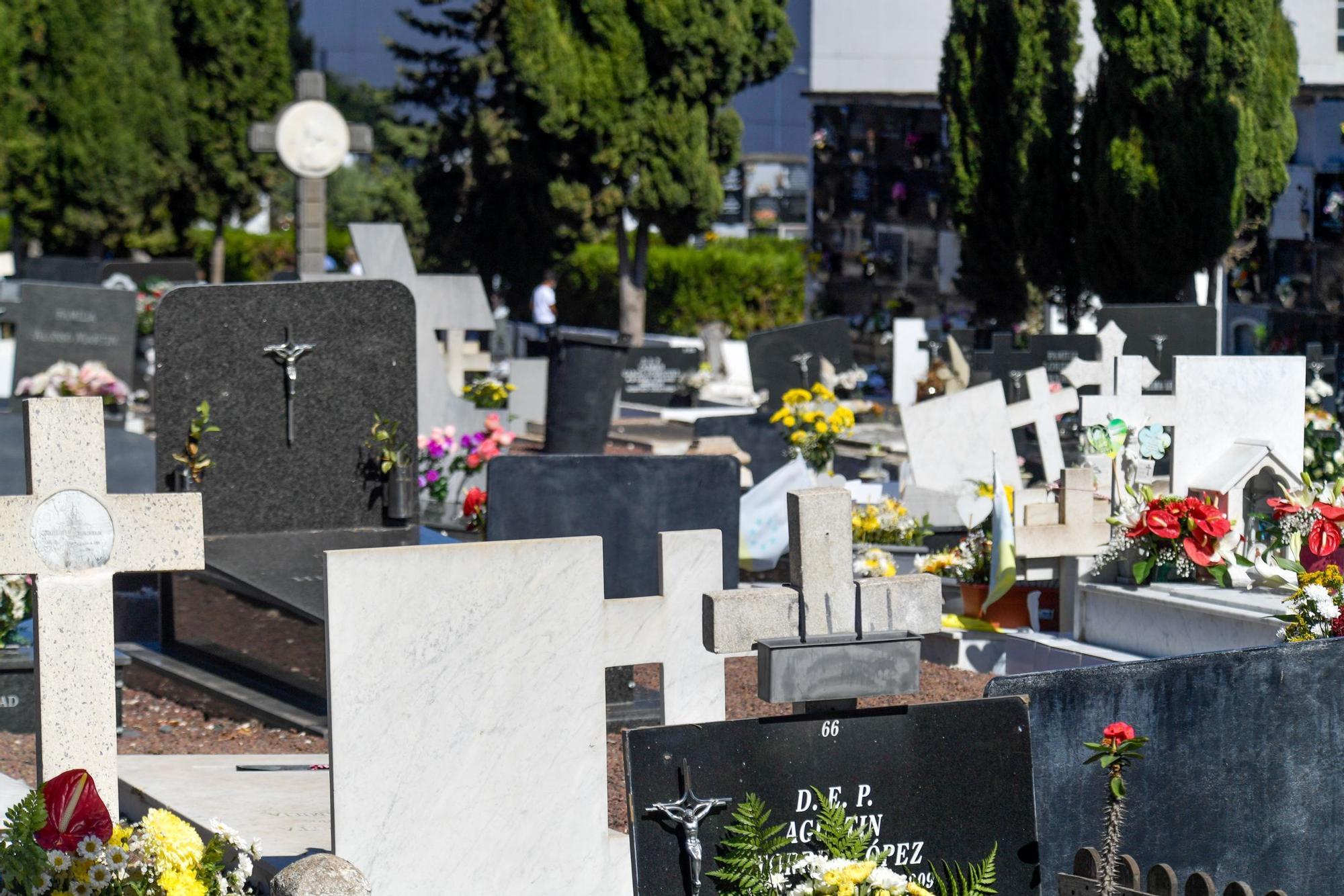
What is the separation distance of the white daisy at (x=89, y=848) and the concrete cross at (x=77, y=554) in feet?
1.88

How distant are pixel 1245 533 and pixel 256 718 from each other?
403 cm

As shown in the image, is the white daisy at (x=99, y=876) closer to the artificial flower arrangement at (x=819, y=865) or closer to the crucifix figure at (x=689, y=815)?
the crucifix figure at (x=689, y=815)

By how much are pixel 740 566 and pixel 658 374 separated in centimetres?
1022

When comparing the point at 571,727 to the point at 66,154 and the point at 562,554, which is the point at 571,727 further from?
the point at 66,154

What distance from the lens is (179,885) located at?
353 centimetres

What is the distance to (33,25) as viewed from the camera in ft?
88.8

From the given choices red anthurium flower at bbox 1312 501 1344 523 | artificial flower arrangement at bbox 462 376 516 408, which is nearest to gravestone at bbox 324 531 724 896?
red anthurium flower at bbox 1312 501 1344 523

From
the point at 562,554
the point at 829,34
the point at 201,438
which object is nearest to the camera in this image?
the point at 562,554

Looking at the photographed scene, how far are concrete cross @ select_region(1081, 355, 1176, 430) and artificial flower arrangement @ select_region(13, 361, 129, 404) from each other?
699 centimetres

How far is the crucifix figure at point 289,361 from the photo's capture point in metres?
7.88

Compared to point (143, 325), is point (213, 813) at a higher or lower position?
lower

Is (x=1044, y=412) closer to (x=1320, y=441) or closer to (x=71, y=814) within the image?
(x=1320, y=441)

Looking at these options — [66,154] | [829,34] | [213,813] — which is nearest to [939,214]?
[829,34]

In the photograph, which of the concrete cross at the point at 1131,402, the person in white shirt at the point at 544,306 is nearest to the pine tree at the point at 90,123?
the person in white shirt at the point at 544,306
